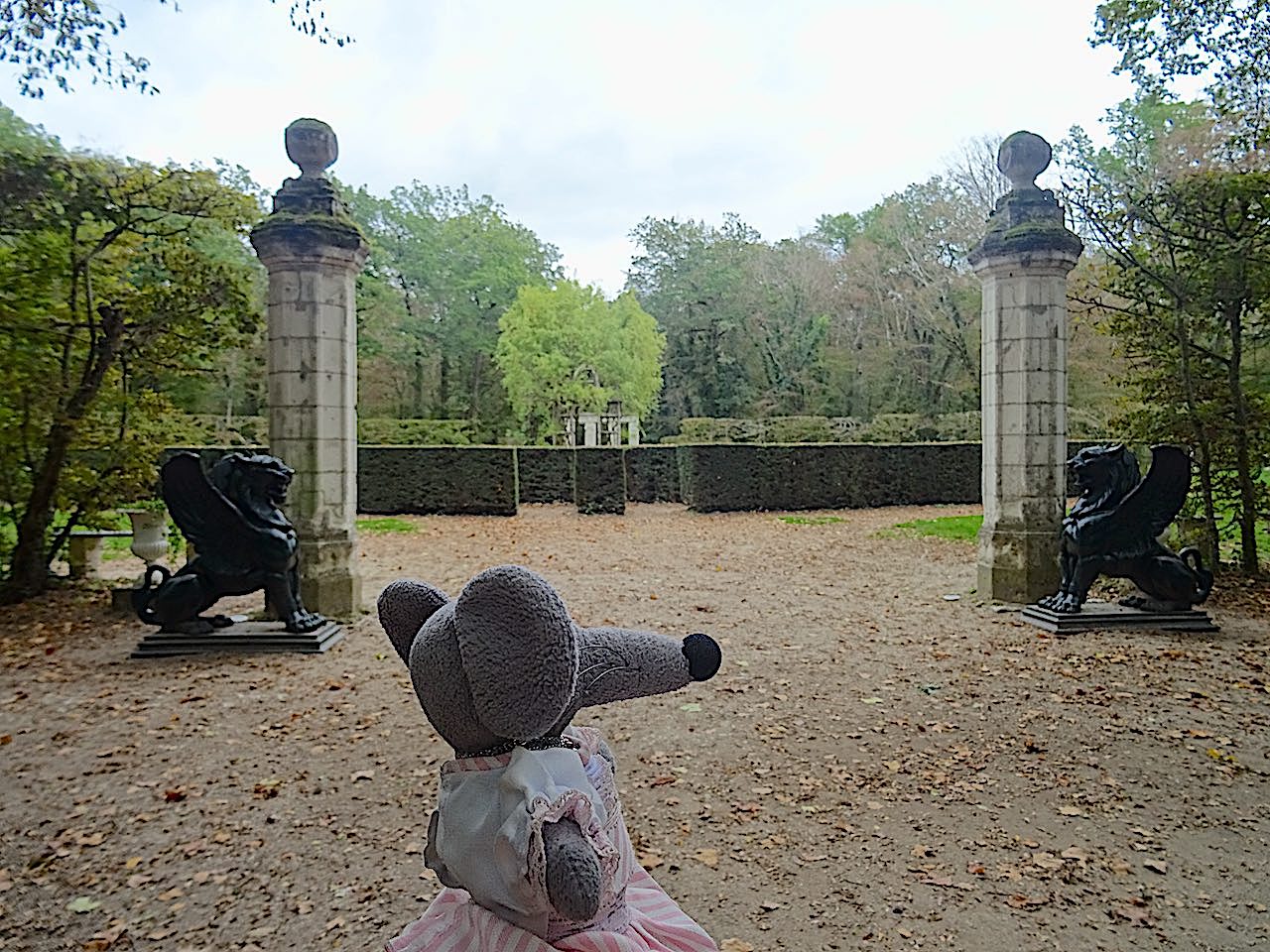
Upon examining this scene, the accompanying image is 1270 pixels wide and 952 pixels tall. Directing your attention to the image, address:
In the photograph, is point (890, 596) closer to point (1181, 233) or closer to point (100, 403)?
point (1181, 233)

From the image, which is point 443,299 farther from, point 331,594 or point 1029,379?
point 1029,379

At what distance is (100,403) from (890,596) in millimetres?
7770

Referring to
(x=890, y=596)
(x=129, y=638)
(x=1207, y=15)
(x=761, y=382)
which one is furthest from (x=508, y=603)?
(x=761, y=382)

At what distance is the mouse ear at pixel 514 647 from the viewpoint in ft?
4.59

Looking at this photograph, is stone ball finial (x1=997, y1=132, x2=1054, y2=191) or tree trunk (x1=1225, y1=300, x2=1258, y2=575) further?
tree trunk (x1=1225, y1=300, x2=1258, y2=575)

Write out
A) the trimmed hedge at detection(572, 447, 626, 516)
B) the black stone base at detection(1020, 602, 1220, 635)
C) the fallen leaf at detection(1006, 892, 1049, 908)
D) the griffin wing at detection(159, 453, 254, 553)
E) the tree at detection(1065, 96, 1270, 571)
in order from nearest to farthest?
the fallen leaf at detection(1006, 892, 1049, 908) → the griffin wing at detection(159, 453, 254, 553) → the black stone base at detection(1020, 602, 1220, 635) → the tree at detection(1065, 96, 1270, 571) → the trimmed hedge at detection(572, 447, 626, 516)

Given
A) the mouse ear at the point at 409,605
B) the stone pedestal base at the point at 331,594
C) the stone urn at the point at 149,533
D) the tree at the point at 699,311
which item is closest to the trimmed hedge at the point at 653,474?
the tree at the point at 699,311

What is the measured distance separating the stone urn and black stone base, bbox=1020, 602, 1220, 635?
7922mm

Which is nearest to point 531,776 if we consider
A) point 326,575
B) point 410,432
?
point 326,575

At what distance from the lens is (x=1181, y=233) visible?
335 inches

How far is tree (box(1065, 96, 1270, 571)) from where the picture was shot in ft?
27.3

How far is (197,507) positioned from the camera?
6438mm

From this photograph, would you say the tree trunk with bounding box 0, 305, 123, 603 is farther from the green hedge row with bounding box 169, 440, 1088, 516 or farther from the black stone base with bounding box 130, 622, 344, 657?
the green hedge row with bounding box 169, 440, 1088, 516

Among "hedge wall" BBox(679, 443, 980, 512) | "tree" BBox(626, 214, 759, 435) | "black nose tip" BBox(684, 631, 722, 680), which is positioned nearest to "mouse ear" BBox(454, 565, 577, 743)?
"black nose tip" BBox(684, 631, 722, 680)
